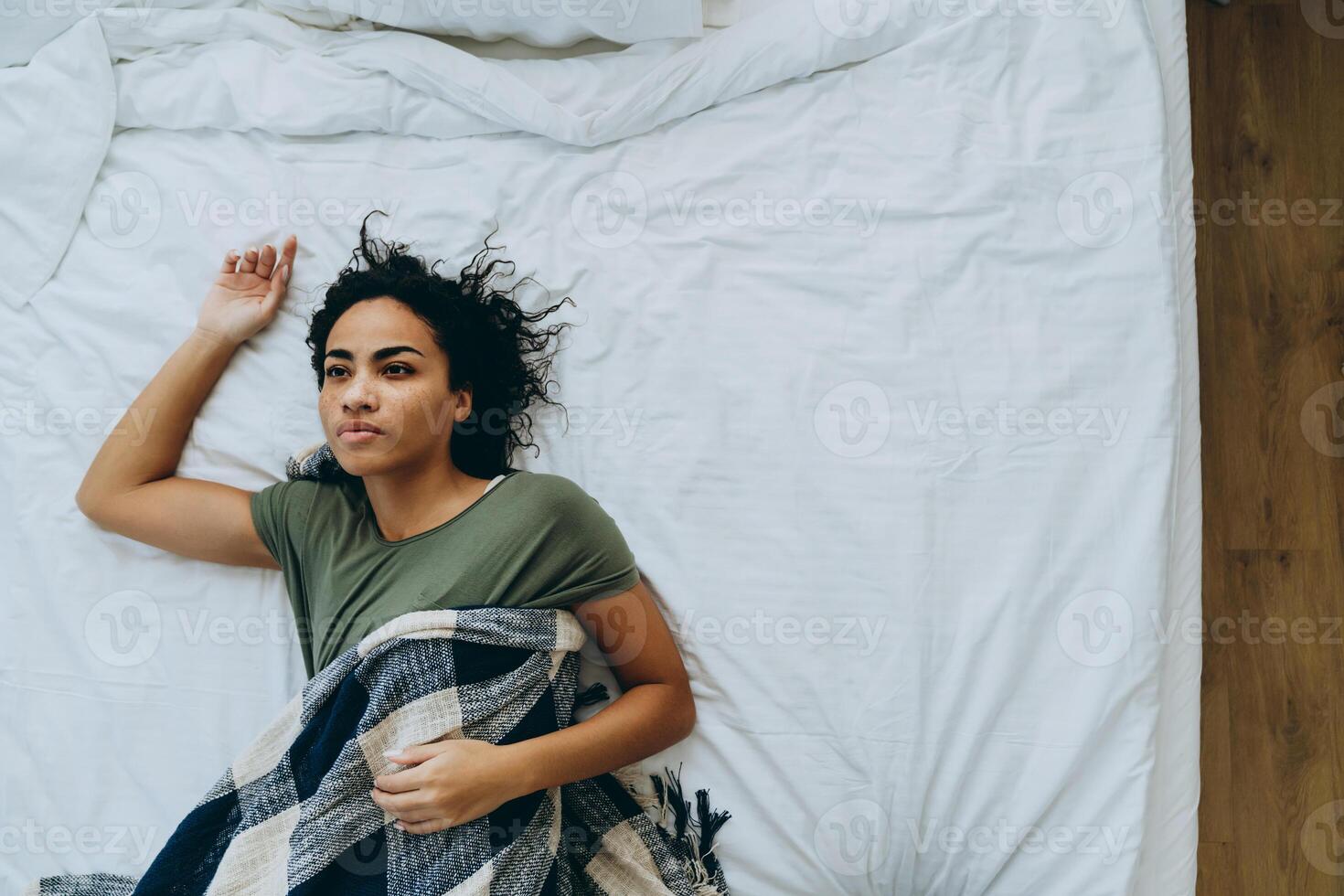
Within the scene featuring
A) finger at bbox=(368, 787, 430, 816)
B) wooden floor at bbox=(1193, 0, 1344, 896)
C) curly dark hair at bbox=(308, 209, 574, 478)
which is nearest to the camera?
finger at bbox=(368, 787, 430, 816)

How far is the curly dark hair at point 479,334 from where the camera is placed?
48.8 inches

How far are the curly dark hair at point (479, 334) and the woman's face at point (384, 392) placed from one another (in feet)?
0.12

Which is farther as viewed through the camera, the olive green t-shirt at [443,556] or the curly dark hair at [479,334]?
the curly dark hair at [479,334]

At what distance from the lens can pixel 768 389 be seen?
1252 millimetres

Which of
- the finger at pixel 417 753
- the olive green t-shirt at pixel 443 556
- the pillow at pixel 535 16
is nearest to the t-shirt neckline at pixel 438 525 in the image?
the olive green t-shirt at pixel 443 556

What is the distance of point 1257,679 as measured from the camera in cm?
151

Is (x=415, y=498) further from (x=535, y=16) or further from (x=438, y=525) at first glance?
(x=535, y=16)

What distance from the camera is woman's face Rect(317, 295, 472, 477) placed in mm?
1139

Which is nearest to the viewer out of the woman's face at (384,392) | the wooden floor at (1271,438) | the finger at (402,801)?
the finger at (402,801)

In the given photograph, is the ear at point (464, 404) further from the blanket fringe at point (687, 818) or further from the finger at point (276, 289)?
the blanket fringe at point (687, 818)

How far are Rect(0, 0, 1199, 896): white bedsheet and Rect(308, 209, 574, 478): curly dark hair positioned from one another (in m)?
0.05

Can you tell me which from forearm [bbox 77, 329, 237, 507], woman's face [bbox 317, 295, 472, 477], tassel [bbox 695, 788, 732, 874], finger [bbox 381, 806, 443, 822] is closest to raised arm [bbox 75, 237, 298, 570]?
forearm [bbox 77, 329, 237, 507]

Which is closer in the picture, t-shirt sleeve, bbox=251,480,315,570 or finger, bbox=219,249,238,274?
t-shirt sleeve, bbox=251,480,315,570

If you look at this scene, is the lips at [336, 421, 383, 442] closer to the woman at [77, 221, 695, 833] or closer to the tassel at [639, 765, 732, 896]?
the woman at [77, 221, 695, 833]
